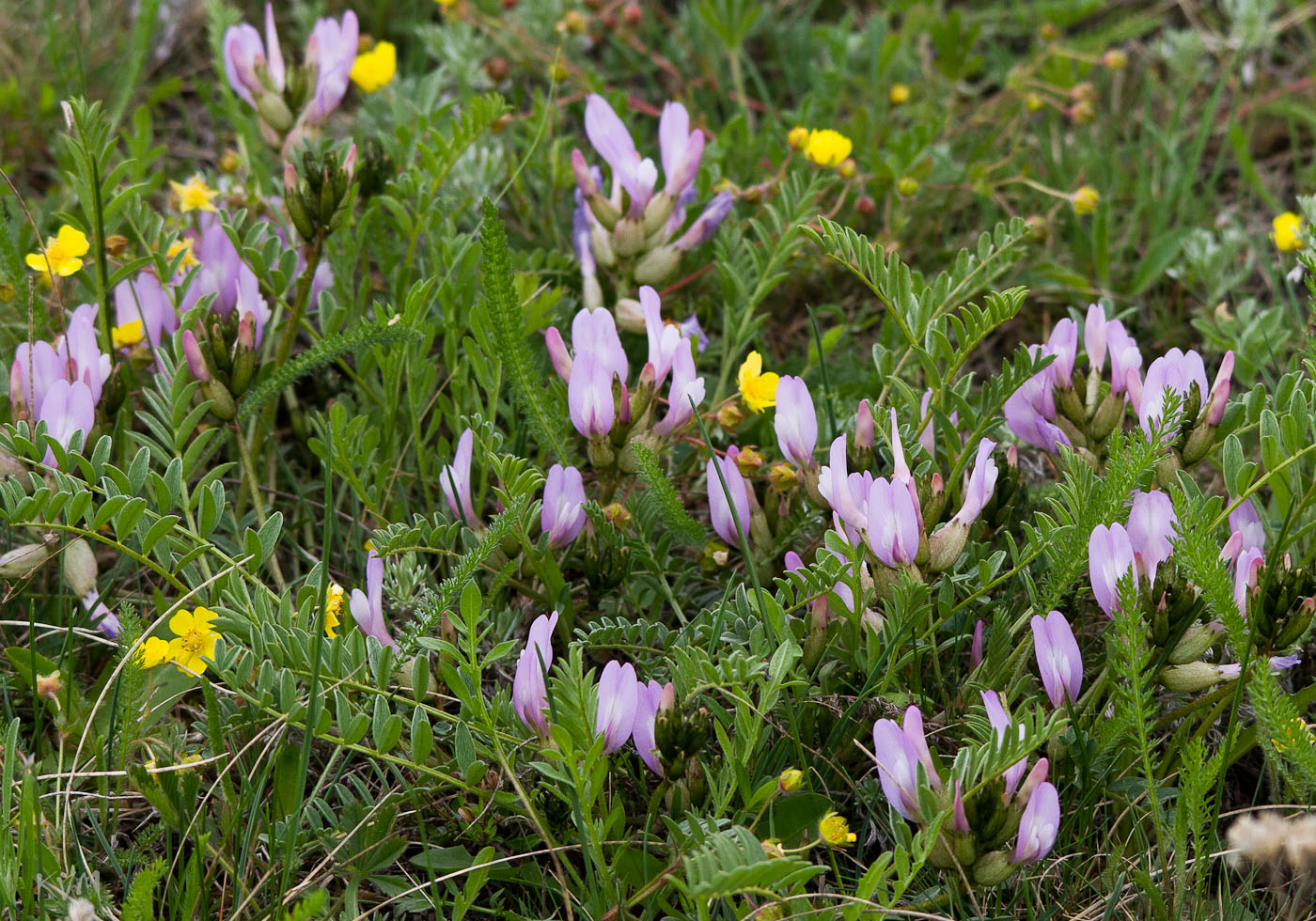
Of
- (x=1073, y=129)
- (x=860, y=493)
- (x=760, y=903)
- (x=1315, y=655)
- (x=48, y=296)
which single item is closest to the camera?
(x=760, y=903)

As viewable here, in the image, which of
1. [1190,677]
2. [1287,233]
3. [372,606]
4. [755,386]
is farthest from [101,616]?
[1287,233]

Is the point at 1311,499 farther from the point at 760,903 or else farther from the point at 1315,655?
the point at 760,903

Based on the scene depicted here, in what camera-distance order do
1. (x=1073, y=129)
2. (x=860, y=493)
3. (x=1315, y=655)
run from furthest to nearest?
(x=1073, y=129)
(x=1315, y=655)
(x=860, y=493)

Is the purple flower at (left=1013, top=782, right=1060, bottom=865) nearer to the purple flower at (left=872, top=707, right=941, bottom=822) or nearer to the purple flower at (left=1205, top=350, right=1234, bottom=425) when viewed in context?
the purple flower at (left=872, top=707, right=941, bottom=822)

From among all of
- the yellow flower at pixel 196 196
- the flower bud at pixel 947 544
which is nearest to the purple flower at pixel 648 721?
the flower bud at pixel 947 544

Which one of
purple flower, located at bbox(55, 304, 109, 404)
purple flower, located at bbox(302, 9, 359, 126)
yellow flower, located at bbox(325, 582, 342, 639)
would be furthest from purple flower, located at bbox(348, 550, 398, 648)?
purple flower, located at bbox(302, 9, 359, 126)

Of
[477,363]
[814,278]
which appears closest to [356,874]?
[477,363]
